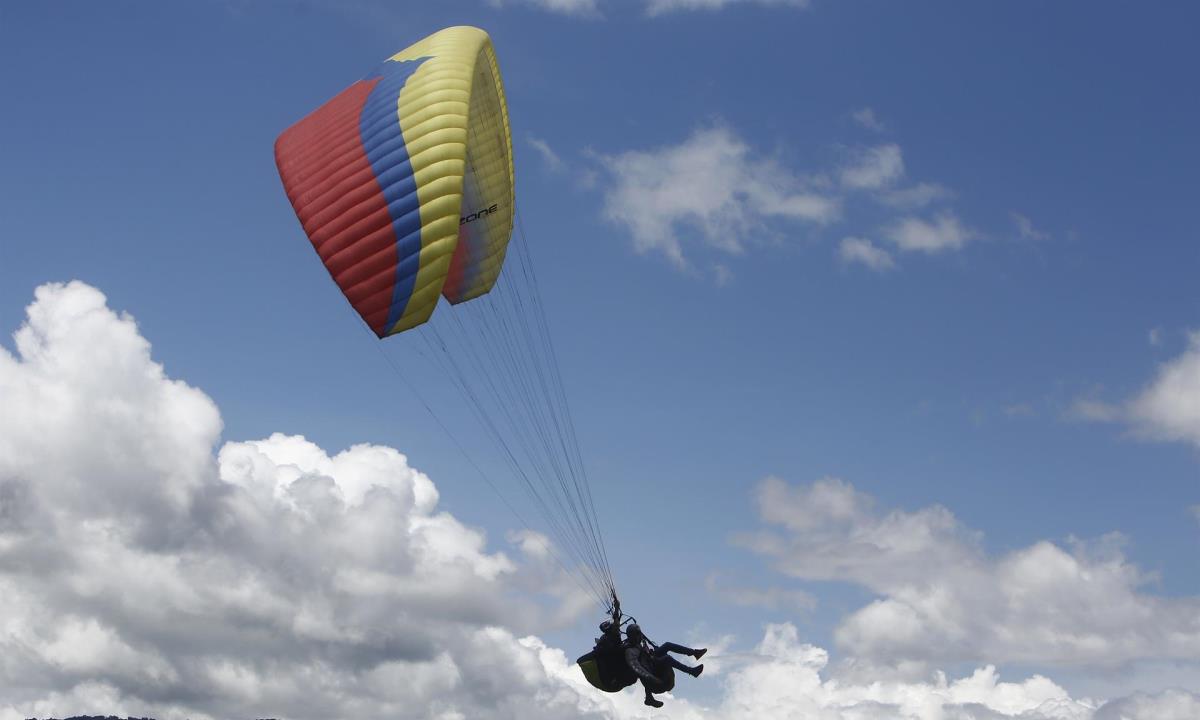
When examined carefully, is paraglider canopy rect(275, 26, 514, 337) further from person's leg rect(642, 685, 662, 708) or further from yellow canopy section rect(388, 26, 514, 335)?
person's leg rect(642, 685, 662, 708)

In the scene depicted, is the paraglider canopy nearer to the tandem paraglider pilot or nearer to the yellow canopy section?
the yellow canopy section

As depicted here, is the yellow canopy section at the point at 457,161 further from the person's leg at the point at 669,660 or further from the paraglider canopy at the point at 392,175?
the person's leg at the point at 669,660

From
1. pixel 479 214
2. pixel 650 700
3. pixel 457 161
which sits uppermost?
pixel 479 214

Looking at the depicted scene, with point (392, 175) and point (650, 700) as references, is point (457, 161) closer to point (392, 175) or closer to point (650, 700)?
point (392, 175)

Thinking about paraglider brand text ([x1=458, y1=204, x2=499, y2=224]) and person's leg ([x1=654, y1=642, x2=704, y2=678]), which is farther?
paraglider brand text ([x1=458, y1=204, x2=499, y2=224])

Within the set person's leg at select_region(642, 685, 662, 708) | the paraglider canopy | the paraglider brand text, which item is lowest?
person's leg at select_region(642, 685, 662, 708)

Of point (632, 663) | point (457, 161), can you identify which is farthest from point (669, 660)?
point (457, 161)

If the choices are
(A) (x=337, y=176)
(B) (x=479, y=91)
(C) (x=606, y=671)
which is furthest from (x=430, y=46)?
(C) (x=606, y=671)

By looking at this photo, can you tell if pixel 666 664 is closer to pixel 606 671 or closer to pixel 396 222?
pixel 606 671

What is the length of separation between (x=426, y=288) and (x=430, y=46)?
6.18m

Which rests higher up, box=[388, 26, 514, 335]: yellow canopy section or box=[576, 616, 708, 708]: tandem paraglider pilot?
box=[388, 26, 514, 335]: yellow canopy section

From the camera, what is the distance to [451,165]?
25.5m

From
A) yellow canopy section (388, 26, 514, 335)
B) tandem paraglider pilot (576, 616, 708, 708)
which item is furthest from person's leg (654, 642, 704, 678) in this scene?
yellow canopy section (388, 26, 514, 335)

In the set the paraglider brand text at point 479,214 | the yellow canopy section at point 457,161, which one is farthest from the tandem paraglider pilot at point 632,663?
the paraglider brand text at point 479,214
